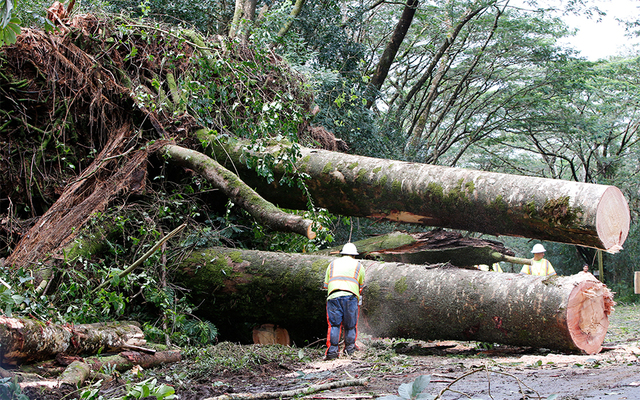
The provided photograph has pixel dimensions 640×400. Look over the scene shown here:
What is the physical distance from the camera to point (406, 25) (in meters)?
10.3

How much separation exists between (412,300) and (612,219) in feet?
6.22

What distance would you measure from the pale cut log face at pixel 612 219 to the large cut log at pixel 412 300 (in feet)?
1.26

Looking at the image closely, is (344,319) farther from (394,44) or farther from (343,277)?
(394,44)

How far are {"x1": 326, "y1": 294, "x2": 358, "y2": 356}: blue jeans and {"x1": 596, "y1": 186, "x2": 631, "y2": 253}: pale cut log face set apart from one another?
7.81 feet

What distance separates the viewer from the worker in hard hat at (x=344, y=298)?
16.3ft

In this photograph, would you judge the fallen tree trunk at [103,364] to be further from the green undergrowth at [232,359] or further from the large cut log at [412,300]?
the large cut log at [412,300]

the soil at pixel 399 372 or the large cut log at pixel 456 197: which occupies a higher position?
the large cut log at pixel 456 197

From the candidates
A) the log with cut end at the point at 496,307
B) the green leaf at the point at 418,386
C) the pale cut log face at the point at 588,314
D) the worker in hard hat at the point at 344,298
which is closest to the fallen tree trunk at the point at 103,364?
the worker in hard hat at the point at 344,298

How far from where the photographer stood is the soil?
2.62 metres

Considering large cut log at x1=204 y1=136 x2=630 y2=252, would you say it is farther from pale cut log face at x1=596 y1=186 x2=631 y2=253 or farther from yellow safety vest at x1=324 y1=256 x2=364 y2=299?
yellow safety vest at x1=324 y1=256 x2=364 y2=299

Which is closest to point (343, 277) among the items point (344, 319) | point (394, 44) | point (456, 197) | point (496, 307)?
point (344, 319)

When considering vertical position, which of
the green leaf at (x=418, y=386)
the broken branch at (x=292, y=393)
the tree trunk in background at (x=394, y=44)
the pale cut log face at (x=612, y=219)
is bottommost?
the broken branch at (x=292, y=393)

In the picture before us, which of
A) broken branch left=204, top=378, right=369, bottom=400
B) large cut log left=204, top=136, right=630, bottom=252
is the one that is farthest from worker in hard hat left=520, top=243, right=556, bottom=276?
broken branch left=204, top=378, right=369, bottom=400

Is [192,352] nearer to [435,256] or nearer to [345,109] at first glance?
[435,256]
